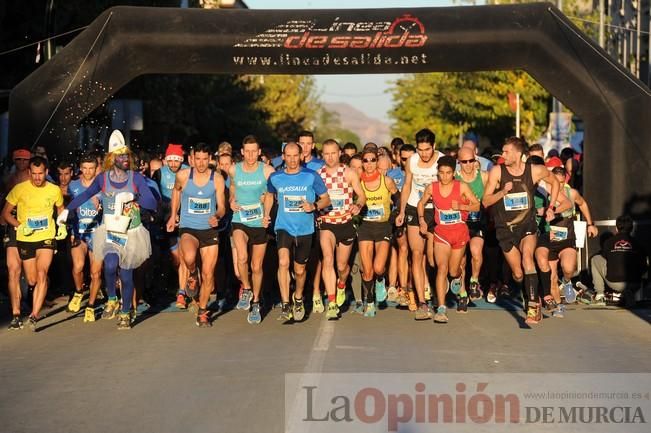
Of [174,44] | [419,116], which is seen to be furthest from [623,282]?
[419,116]

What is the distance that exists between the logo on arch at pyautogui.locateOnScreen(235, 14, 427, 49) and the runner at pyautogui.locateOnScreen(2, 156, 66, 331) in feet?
15.1

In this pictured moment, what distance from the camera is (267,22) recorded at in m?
17.1

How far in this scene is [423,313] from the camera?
13.7 metres

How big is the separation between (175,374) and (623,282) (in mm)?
7435

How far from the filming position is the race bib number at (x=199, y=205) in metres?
13.4

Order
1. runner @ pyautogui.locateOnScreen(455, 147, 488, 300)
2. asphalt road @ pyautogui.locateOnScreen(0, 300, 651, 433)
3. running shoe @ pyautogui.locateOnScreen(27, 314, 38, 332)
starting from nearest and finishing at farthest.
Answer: asphalt road @ pyautogui.locateOnScreen(0, 300, 651, 433) < running shoe @ pyautogui.locateOnScreen(27, 314, 38, 332) < runner @ pyautogui.locateOnScreen(455, 147, 488, 300)

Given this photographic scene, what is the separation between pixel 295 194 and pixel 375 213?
4.06ft

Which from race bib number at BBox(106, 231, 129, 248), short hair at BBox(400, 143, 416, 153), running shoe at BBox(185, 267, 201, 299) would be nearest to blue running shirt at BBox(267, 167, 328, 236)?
running shoe at BBox(185, 267, 201, 299)

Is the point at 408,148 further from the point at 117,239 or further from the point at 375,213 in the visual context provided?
the point at 117,239

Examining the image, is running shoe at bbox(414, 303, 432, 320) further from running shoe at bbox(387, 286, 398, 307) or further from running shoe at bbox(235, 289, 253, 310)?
running shoe at bbox(235, 289, 253, 310)

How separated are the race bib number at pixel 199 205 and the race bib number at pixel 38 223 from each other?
1642 millimetres

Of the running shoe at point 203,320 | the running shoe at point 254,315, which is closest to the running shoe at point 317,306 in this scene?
the running shoe at point 254,315

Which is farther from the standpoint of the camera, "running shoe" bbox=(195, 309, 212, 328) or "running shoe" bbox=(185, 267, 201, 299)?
"running shoe" bbox=(185, 267, 201, 299)

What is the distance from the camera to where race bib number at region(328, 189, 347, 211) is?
13.9 m
